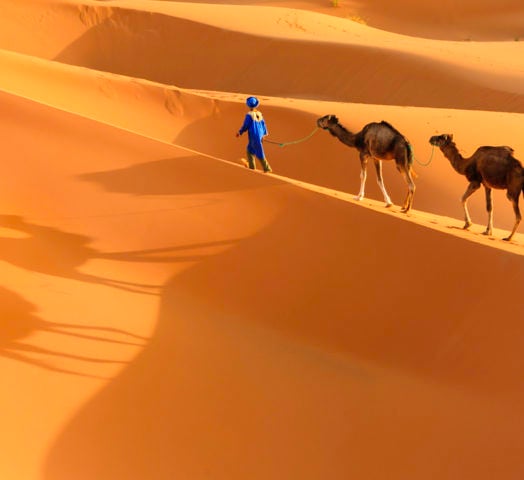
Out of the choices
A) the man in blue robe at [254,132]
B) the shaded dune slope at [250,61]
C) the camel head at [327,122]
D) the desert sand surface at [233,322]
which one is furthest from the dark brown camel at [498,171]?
the shaded dune slope at [250,61]

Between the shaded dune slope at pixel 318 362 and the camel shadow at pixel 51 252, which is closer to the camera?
the shaded dune slope at pixel 318 362

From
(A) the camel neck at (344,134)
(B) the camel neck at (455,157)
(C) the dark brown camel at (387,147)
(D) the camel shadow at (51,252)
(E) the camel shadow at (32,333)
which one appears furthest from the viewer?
(A) the camel neck at (344,134)

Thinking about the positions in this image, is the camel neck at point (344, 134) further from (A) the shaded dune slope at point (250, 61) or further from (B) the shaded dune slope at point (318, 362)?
(A) the shaded dune slope at point (250, 61)

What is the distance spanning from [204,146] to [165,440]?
37.1ft

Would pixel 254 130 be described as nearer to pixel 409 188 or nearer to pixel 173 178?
pixel 173 178

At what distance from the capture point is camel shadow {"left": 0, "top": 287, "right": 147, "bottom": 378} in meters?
6.64

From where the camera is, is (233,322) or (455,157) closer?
(233,322)

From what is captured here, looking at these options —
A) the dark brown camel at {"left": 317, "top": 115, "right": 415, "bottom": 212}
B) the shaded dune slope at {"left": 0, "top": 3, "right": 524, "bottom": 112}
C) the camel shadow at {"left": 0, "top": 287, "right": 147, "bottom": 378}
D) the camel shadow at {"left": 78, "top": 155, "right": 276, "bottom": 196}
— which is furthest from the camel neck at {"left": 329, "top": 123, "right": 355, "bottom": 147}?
the shaded dune slope at {"left": 0, "top": 3, "right": 524, "bottom": 112}

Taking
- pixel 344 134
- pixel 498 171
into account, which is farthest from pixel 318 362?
pixel 344 134

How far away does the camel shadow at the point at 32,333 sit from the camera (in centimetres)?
664

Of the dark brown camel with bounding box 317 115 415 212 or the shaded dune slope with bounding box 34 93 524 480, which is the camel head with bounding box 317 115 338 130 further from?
the shaded dune slope with bounding box 34 93 524 480

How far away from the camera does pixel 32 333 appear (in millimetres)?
7000

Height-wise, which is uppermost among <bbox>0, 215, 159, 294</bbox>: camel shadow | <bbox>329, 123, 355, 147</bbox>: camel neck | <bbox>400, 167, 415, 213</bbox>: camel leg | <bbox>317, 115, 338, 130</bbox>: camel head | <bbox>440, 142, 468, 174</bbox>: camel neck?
<bbox>317, 115, 338, 130</bbox>: camel head

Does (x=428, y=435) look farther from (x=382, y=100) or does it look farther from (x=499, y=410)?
(x=382, y=100)
